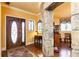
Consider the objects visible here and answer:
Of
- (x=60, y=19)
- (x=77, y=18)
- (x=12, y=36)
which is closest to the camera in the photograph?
(x=77, y=18)

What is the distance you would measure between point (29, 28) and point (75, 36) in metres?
5.59

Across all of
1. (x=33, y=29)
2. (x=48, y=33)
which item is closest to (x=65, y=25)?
(x=33, y=29)

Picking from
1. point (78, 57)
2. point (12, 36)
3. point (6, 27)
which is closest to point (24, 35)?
point (12, 36)

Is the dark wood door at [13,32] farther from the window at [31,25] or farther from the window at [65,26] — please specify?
the window at [65,26]

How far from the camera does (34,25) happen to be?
7.21 m

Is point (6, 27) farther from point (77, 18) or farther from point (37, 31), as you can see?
point (77, 18)

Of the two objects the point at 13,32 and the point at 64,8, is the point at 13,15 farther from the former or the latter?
the point at 64,8

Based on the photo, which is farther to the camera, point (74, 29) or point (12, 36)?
point (12, 36)

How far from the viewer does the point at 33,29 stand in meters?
7.16

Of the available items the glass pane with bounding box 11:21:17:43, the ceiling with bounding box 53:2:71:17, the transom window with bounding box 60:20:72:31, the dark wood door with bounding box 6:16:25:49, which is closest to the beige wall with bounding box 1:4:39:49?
the dark wood door with bounding box 6:16:25:49

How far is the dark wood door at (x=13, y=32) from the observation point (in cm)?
540

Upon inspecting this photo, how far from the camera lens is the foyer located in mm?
4070

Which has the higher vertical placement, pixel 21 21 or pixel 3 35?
pixel 21 21

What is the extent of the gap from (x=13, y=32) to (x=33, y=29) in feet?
5.51
